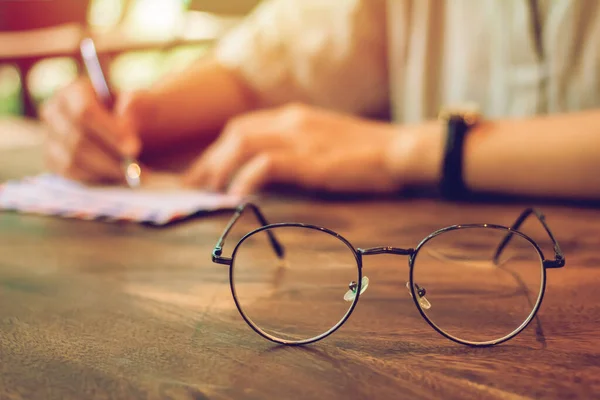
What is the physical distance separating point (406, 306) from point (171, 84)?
772mm

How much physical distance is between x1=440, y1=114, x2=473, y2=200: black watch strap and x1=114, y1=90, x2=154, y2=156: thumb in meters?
0.52

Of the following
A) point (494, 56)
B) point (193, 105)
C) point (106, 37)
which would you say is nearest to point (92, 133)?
point (193, 105)

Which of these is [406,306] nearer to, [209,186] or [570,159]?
[570,159]

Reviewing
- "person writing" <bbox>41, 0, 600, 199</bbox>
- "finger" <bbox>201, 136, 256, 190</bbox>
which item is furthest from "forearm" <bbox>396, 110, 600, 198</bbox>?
"finger" <bbox>201, 136, 256, 190</bbox>

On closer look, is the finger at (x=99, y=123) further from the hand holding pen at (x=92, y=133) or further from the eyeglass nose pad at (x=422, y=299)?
the eyeglass nose pad at (x=422, y=299)

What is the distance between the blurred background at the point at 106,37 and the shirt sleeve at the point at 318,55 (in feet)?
2.40

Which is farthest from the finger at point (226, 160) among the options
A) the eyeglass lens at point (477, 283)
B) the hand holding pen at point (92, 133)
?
the eyeglass lens at point (477, 283)

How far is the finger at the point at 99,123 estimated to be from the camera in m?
0.95

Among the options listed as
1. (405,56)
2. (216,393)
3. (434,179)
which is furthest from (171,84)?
(216,393)

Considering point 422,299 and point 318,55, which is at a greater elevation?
point 318,55

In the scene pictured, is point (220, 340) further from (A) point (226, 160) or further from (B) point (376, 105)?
(B) point (376, 105)

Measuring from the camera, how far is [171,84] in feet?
3.53

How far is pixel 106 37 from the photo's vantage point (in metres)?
2.93

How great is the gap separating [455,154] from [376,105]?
0.37m
